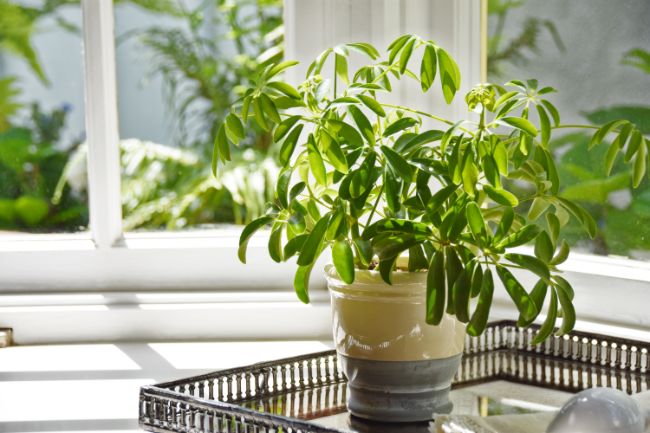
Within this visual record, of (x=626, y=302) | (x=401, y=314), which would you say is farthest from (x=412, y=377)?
(x=626, y=302)

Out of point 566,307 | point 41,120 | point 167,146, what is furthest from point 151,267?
point 566,307

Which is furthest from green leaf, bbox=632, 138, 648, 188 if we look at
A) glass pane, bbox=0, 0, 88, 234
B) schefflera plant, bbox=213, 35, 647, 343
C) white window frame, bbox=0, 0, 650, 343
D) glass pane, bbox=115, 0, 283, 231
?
glass pane, bbox=0, 0, 88, 234

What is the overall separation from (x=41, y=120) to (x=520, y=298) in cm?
115

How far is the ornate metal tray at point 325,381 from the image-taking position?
Answer: 105 centimetres

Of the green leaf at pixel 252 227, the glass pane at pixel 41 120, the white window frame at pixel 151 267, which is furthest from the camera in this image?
the glass pane at pixel 41 120

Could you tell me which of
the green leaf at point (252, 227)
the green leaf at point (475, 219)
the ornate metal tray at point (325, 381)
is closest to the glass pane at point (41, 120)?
the ornate metal tray at point (325, 381)

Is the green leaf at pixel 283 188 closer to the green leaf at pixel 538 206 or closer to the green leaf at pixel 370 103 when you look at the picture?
the green leaf at pixel 370 103

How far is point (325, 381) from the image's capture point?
1287 millimetres

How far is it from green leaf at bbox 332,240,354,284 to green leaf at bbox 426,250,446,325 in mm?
81

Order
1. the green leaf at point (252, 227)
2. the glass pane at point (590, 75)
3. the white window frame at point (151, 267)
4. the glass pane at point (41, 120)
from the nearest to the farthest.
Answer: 1. the green leaf at point (252, 227)
2. the glass pane at point (590, 75)
3. the white window frame at point (151, 267)
4. the glass pane at point (41, 120)

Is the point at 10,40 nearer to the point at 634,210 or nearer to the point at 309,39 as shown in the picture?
the point at 309,39

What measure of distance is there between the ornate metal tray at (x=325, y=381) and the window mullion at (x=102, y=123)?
598mm

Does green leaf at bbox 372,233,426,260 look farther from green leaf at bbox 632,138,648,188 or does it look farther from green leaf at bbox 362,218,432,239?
green leaf at bbox 632,138,648,188

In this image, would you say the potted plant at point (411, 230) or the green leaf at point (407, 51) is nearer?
the potted plant at point (411, 230)
